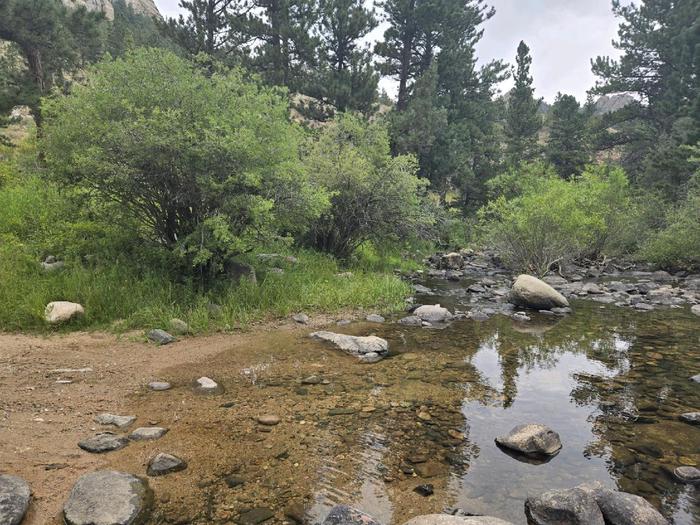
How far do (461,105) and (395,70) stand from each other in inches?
217

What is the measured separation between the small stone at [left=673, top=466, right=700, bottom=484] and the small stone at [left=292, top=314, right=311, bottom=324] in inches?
292

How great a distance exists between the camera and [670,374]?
8.27m

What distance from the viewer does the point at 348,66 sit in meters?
30.0

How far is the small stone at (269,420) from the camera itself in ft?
18.8

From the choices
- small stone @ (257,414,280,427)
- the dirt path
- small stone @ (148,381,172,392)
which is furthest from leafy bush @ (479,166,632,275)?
small stone @ (148,381,172,392)

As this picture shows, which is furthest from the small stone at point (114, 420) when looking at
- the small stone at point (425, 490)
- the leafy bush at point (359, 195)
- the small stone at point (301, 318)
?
the leafy bush at point (359, 195)

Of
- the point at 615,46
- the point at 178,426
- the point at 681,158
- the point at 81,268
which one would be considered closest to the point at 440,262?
the point at 681,158

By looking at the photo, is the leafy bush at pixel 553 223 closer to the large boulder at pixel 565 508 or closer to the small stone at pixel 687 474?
the small stone at pixel 687 474

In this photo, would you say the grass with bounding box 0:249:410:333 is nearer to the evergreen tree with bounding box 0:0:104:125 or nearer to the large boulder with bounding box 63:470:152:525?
the large boulder with bounding box 63:470:152:525

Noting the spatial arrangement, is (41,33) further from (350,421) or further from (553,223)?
(553,223)

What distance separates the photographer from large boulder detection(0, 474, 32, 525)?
3580 millimetres

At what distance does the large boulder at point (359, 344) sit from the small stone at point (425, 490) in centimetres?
402

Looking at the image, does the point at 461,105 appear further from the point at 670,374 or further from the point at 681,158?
the point at 670,374

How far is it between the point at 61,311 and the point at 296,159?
6.43 m
